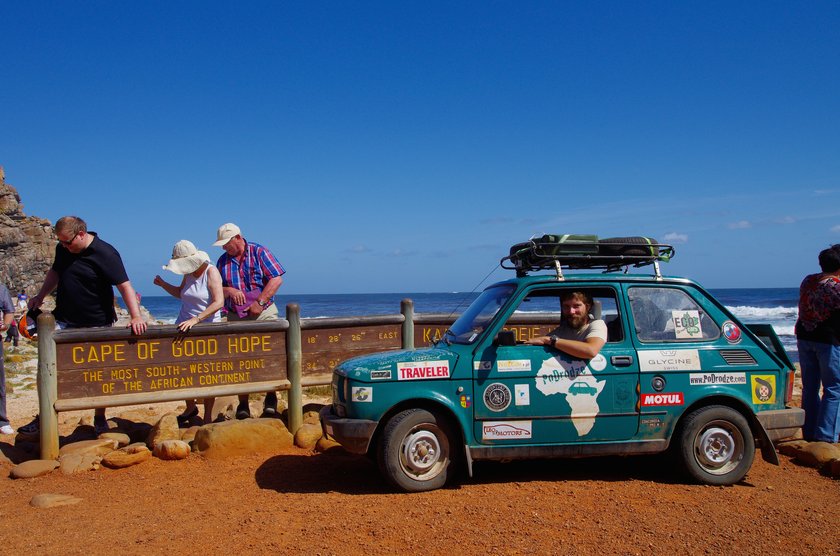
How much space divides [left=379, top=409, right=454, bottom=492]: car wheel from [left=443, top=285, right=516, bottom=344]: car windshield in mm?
785

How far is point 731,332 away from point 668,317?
0.57m

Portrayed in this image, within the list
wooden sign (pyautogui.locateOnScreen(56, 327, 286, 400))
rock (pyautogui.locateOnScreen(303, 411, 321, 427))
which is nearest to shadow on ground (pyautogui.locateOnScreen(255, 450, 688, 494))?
wooden sign (pyautogui.locateOnScreen(56, 327, 286, 400))

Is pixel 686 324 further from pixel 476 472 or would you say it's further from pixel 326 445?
pixel 326 445

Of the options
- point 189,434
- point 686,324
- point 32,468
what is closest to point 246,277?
point 189,434

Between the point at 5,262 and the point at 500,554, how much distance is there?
2373 inches

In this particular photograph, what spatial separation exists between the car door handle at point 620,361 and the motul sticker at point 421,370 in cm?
140

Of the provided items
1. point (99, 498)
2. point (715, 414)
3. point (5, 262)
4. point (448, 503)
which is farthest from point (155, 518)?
point (5, 262)

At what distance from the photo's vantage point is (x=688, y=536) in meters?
4.48

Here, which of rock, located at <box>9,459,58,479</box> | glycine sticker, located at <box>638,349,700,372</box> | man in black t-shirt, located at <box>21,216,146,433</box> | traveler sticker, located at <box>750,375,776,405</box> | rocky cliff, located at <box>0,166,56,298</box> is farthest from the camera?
rocky cliff, located at <box>0,166,56,298</box>

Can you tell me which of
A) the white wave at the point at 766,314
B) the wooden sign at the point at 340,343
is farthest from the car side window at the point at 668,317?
the white wave at the point at 766,314

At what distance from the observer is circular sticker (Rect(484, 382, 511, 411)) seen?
17.8ft

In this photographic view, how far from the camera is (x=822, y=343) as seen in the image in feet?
22.7

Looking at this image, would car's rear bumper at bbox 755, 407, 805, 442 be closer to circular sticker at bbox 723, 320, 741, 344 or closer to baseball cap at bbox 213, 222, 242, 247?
circular sticker at bbox 723, 320, 741, 344

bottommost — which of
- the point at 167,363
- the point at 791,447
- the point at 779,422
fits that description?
the point at 791,447
